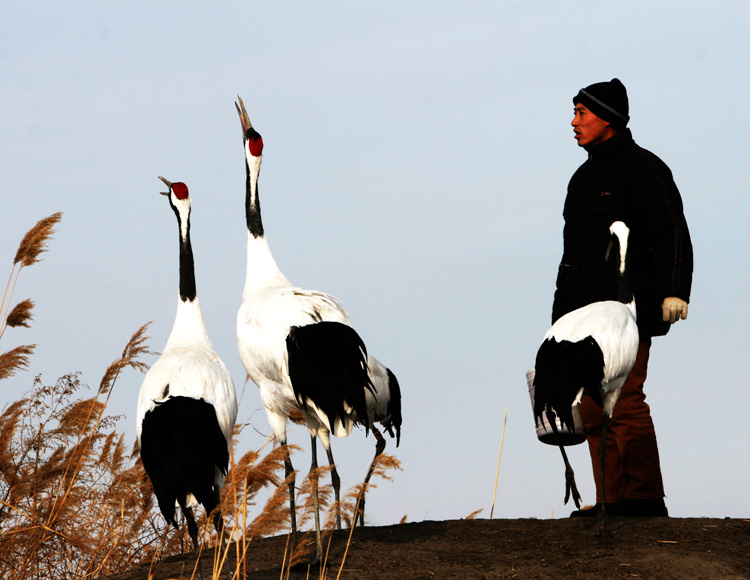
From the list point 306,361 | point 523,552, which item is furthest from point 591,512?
point 306,361

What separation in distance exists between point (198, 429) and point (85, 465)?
5.61 feet

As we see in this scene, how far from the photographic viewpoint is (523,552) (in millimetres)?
6402

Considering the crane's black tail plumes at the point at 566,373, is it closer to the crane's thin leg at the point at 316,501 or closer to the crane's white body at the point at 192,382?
the crane's thin leg at the point at 316,501

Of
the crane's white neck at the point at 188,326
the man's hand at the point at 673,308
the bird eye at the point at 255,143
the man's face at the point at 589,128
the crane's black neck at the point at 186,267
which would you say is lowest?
the crane's white neck at the point at 188,326

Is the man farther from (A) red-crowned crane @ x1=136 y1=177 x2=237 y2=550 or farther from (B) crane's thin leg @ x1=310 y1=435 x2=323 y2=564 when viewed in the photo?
(A) red-crowned crane @ x1=136 y1=177 x2=237 y2=550

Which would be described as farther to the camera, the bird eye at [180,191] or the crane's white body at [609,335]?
the bird eye at [180,191]

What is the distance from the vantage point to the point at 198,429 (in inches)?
244

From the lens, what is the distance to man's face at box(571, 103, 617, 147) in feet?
24.9

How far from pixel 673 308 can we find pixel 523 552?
1994 mm

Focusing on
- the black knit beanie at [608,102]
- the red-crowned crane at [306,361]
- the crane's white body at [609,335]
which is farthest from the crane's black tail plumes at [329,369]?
the black knit beanie at [608,102]

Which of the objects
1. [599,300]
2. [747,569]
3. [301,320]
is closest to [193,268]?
[301,320]

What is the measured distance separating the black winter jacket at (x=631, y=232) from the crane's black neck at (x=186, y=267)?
2.77 metres

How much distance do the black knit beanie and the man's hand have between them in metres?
1.41

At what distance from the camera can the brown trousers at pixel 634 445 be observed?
721 cm
